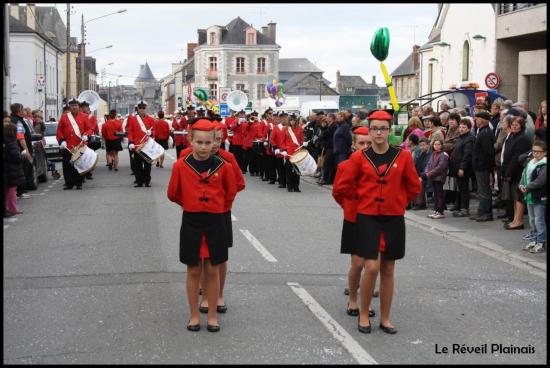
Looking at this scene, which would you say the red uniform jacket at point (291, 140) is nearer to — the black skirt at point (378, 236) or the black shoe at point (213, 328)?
the black skirt at point (378, 236)

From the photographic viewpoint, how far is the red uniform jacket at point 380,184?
22.0ft

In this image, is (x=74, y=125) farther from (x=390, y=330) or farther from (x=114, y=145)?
(x=390, y=330)

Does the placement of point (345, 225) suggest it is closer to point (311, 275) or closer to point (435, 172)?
point (311, 275)

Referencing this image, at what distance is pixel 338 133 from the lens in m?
19.7

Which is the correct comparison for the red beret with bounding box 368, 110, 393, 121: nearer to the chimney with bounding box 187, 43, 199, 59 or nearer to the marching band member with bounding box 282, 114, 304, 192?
the marching band member with bounding box 282, 114, 304, 192

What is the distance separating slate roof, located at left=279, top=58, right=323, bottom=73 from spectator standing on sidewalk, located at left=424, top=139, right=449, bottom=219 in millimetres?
111605

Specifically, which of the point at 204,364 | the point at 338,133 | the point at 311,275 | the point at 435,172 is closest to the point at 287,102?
the point at 338,133

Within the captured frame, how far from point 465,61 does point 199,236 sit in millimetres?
31931

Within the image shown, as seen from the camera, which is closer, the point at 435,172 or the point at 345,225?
the point at 345,225

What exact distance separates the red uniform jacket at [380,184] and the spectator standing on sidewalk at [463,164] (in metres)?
7.32

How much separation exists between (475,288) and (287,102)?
48.2 m

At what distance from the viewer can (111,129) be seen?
2494 centimetres

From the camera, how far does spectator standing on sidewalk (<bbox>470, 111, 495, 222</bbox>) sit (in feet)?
44.5

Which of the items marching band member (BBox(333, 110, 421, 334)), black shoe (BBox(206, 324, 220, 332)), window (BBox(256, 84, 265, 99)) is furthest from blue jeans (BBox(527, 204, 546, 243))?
window (BBox(256, 84, 265, 99))
